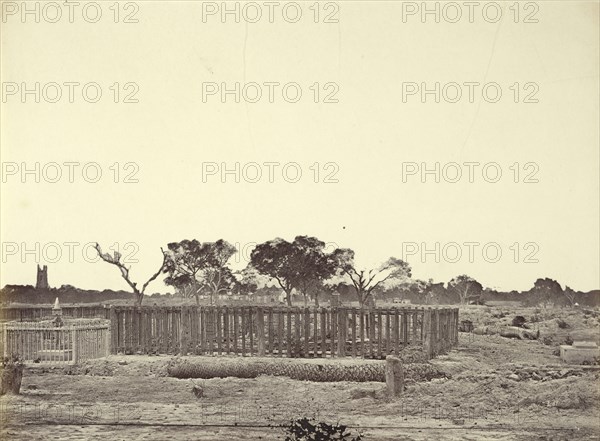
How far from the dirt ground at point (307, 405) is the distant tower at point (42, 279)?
1.75 m

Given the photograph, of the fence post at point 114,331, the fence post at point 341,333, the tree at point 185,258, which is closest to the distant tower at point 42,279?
the fence post at point 114,331

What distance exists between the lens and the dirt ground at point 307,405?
11.0 meters

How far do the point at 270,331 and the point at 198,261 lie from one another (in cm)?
439

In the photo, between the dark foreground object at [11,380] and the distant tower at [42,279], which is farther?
the distant tower at [42,279]

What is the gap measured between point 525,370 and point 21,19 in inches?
427

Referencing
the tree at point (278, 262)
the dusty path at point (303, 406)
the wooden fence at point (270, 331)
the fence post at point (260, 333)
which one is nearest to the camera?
the dusty path at point (303, 406)

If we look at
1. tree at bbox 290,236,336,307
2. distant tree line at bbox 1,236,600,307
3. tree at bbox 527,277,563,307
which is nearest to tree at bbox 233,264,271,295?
distant tree line at bbox 1,236,600,307

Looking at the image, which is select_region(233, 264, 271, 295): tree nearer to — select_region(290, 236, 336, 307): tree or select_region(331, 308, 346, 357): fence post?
select_region(290, 236, 336, 307): tree

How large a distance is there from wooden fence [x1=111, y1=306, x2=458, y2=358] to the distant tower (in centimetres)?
162

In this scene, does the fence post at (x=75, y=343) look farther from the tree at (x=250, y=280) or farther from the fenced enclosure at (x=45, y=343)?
the tree at (x=250, y=280)

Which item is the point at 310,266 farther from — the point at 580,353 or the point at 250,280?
the point at 580,353

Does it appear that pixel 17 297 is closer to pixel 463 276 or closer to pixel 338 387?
pixel 338 387

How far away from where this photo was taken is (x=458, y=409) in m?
11.9

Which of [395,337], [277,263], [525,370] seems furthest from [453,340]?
[277,263]
